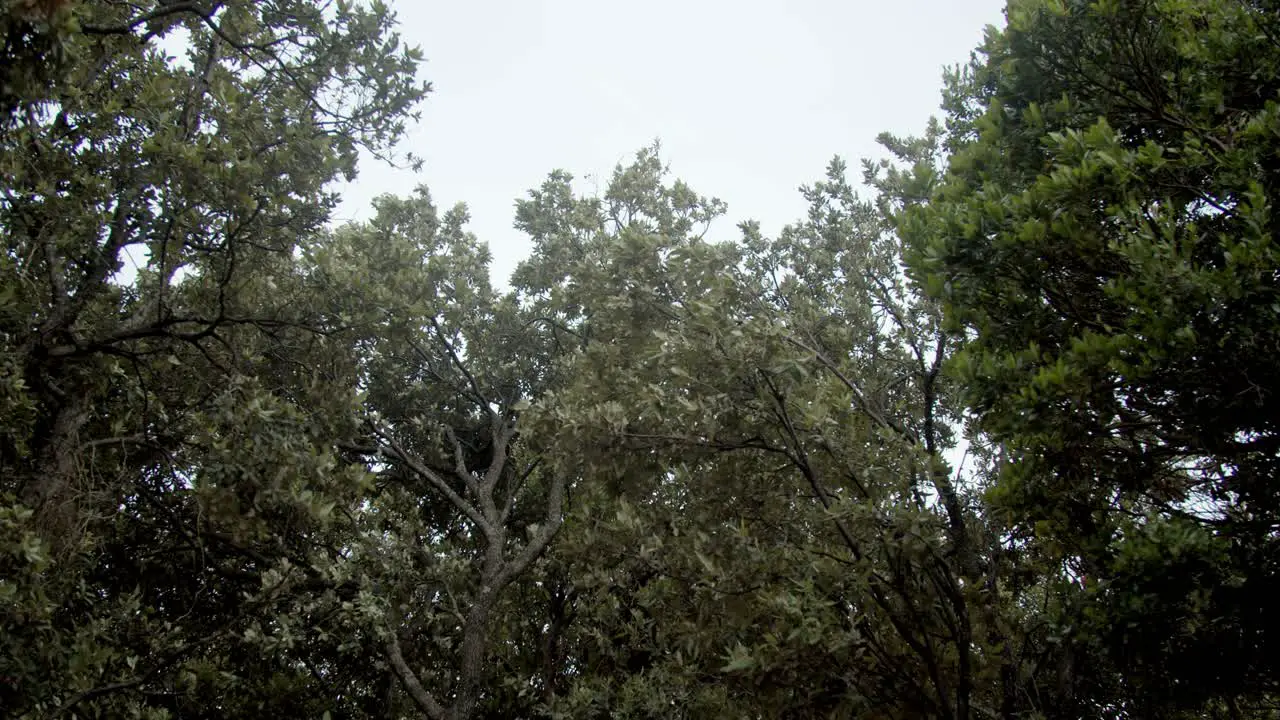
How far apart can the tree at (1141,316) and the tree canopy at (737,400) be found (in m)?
0.03

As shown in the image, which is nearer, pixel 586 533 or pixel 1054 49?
pixel 1054 49

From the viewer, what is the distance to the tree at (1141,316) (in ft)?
16.9

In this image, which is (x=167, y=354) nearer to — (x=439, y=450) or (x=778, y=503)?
(x=439, y=450)

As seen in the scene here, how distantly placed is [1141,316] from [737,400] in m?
4.25

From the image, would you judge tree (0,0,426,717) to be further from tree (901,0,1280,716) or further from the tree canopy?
tree (901,0,1280,716)

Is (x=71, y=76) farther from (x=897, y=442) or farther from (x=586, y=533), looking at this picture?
(x=897, y=442)

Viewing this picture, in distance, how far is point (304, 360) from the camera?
11406 mm

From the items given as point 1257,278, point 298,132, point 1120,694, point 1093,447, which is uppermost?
point 298,132

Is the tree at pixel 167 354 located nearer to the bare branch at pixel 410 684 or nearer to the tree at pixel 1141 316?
the bare branch at pixel 410 684

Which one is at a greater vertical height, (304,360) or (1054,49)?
(1054,49)

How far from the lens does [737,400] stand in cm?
882

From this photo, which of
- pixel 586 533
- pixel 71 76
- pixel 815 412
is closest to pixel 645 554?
pixel 586 533

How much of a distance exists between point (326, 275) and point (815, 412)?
686 cm

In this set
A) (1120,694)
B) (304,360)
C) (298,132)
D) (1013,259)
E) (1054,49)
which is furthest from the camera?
(304,360)
